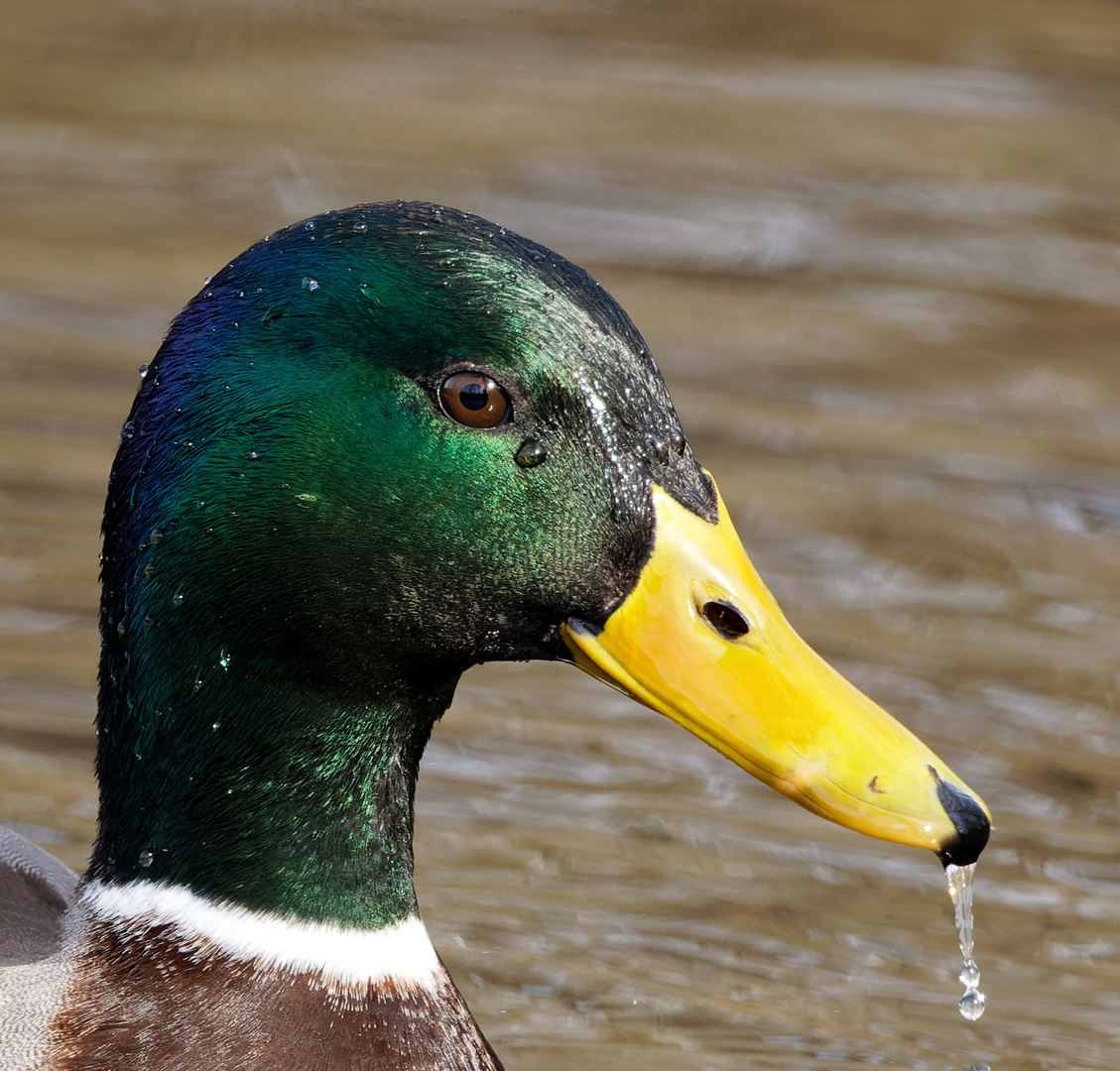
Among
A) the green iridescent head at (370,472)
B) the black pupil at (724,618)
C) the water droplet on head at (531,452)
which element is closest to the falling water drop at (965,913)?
the black pupil at (724,618)

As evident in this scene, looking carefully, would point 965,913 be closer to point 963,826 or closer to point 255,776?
point 963,826

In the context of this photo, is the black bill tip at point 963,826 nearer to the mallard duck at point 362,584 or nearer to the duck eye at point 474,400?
the mallard duck at point 362,584

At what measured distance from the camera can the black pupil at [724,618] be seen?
145 inches

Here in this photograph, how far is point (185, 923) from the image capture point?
155 inches

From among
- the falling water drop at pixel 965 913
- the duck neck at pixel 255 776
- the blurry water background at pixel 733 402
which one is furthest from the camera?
the blurry water background at pixel 733 402

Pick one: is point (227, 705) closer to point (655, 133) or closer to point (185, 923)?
point (185, 923)

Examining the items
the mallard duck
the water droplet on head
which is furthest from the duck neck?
the water droplet on head

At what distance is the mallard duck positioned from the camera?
3691mm

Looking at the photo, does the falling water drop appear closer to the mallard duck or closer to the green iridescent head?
the mallard duck

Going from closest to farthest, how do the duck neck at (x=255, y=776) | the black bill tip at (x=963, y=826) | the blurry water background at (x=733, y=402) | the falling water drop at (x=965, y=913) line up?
the black bill tip at (x=963, y=826), the duck neck at (x=255, y=776), the falling water drop at (x=965, y=913), the blurry water background at (x=733, y=402)

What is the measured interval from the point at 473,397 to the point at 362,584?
1.13 ft

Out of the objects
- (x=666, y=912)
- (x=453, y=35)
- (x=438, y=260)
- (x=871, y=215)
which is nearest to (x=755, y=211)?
(x=871, y=215)

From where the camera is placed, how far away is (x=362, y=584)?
3.77 meters

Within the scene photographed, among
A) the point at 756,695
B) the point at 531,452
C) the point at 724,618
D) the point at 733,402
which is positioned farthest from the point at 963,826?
the point at 733,402
